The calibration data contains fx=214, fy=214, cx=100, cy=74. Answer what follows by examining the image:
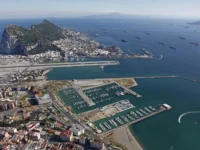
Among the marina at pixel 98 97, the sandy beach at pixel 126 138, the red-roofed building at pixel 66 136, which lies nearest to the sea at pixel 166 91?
the sandy beach at pixel 126 138

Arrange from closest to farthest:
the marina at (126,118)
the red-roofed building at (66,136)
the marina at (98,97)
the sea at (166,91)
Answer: the red-roofed building at (66,136), the sea at (166,91), the marina at (126,118), the marina at (98,97)

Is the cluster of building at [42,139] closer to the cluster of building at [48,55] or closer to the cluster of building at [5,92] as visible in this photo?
the cluster of building at [5,92]

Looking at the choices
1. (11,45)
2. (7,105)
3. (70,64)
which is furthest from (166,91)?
(11,45)

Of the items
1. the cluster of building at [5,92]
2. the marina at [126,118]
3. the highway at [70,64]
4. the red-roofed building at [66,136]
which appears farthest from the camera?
the highway at [70,64]

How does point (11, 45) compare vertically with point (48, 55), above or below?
above

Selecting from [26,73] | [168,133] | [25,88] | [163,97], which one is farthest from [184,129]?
[26,73]

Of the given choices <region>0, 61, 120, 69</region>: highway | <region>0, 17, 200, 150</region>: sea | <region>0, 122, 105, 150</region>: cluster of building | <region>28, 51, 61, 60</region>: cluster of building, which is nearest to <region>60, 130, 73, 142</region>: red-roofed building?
<region>0, 122, 105, 150</region>: cluster of building

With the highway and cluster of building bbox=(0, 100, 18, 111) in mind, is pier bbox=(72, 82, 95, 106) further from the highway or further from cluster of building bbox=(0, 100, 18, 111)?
the highway

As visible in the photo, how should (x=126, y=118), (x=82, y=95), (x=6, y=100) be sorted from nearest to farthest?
(x=126, y=118)
(x=6, y=100)
(x=82, y=95)

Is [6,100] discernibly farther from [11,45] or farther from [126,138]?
[11,45]

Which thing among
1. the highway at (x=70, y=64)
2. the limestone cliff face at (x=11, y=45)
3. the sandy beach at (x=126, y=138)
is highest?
the limestone cliff face at (x=11, y=45)
